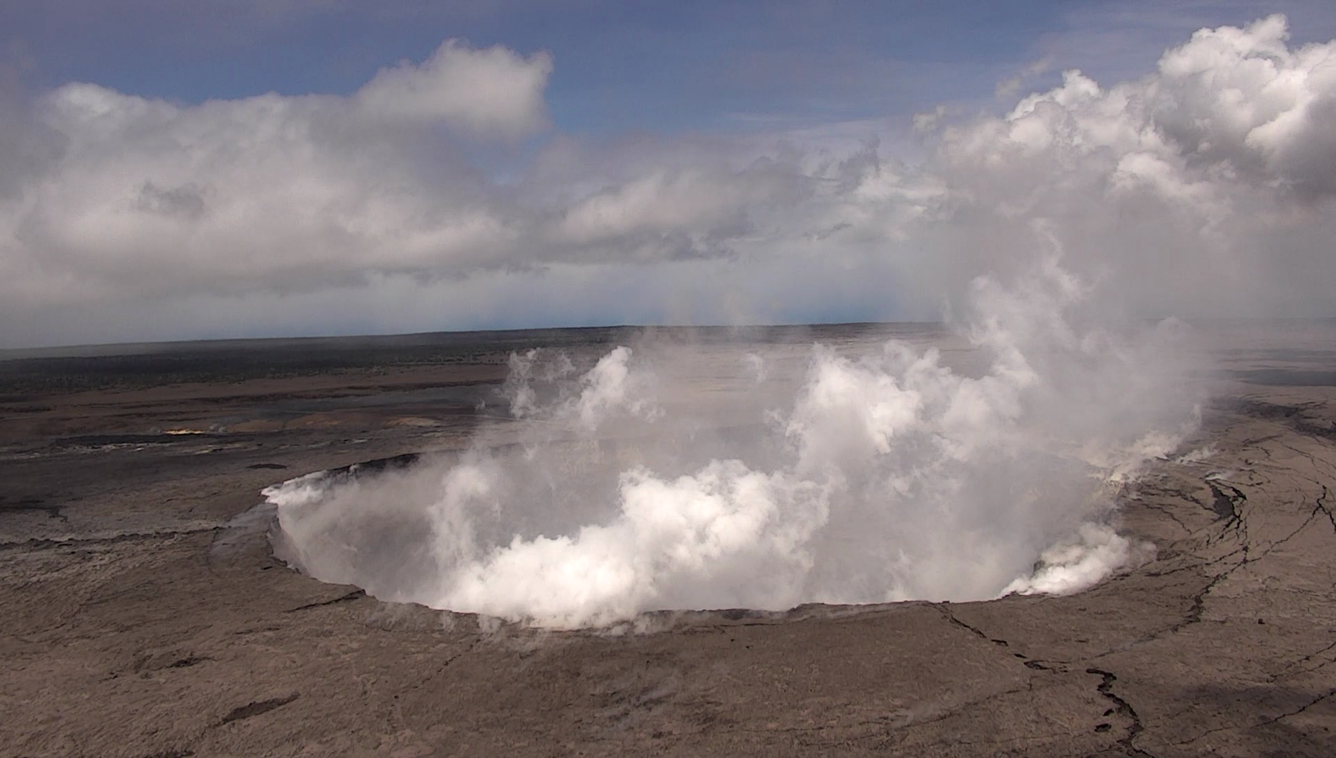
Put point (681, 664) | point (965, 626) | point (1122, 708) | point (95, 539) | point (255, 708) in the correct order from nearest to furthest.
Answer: point (1122, 708)
point (255, 708)
point (681, 664)
point (965, 626)
point (95, 539)

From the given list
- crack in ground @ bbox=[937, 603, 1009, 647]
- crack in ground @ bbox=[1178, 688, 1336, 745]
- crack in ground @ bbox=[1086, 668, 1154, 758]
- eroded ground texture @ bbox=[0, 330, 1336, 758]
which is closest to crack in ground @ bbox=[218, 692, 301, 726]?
eroded ground texture @ bbox=[0, 330, 1336, 758]

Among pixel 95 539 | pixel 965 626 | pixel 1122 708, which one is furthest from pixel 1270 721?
pixel 95 539

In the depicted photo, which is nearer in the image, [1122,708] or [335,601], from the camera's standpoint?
[1122,708]

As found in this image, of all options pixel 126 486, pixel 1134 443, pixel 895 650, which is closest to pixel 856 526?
pixel 895 650

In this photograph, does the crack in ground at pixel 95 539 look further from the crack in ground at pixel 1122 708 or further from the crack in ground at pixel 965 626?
the crack in ground at pixel 1122 708

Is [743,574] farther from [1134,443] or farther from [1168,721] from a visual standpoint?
[1134,443]

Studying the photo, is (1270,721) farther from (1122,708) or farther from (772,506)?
(772,506)
